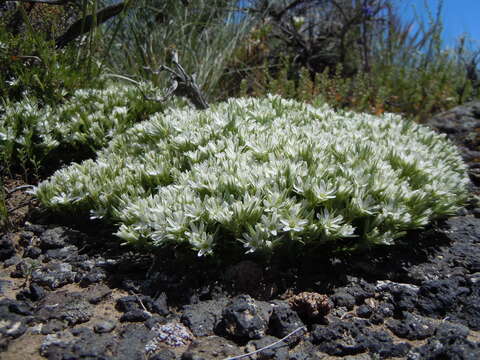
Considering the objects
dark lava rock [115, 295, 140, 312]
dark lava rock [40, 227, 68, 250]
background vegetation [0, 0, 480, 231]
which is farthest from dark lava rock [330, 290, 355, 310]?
background vegetation [0, 0, 480, 231]

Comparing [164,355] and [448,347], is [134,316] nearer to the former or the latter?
[164,355]

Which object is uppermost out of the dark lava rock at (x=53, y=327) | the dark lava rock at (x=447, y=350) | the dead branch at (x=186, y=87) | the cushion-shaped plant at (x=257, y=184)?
the dead branch at (x=186, y=87)

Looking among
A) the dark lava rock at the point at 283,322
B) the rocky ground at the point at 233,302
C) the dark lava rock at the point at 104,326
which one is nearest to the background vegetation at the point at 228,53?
the rocky ground at the point at 233,302

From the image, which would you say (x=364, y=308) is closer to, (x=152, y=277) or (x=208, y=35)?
(x=152, y=277)

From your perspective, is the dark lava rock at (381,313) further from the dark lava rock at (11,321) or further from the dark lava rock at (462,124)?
the dark lava rock at (462,124)

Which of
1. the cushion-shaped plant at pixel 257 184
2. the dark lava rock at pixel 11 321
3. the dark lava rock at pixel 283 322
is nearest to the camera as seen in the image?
the dark lava rock at pixel 11 321

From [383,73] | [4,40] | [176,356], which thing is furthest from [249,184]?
[383,73]
